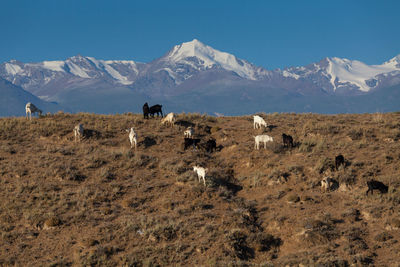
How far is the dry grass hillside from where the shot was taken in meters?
19.5

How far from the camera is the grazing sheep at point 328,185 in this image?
25000 mm

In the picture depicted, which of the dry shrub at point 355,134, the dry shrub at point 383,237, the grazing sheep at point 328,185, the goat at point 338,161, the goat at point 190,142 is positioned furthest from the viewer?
the dry shrub at point 355,134

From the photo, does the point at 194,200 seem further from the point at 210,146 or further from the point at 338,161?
the point at 338,161

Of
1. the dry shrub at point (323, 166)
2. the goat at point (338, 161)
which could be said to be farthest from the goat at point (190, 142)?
the goat at point (338, 161)

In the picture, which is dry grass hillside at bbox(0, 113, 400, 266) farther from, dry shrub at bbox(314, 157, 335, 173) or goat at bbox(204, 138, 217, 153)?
goat at bbox(204, 138, 217, 153)

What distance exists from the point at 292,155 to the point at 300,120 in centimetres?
1243

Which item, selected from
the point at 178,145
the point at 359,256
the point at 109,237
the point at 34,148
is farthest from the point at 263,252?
the point at 34,148

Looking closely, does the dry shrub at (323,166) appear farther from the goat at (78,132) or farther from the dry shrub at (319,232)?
the goat at (78,132)

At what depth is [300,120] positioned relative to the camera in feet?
136

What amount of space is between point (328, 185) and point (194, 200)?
8309mm

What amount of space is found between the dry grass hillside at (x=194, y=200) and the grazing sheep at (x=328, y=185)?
0.36 meters

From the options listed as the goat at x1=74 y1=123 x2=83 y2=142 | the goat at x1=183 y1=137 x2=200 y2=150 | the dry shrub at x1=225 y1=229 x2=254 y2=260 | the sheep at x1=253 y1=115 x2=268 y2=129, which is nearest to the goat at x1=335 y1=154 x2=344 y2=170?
the dry shrub at x1=225 y1=229 x2=254 y2=260

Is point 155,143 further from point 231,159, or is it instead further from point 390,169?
point 390,169

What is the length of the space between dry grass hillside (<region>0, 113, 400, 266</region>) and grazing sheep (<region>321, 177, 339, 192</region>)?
359 millimetres
